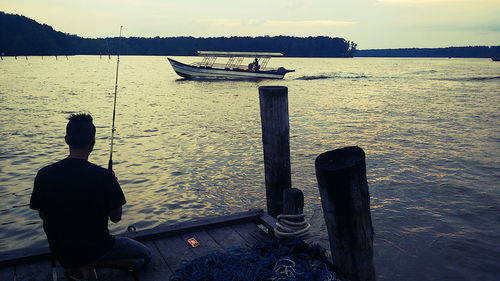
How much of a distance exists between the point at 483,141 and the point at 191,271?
15.2m

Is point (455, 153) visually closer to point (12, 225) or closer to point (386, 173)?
point (386, 173)

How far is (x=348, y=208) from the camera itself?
3590 millimetres

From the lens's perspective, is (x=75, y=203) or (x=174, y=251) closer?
(x=75, y=203)

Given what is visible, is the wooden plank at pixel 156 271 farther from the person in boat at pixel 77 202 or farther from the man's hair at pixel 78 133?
the man's hair at pixel 78 133

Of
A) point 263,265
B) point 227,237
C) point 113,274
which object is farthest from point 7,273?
point 263,265

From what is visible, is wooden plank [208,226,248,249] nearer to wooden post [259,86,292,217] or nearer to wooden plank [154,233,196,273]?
wooden plank [154,233,196,273]

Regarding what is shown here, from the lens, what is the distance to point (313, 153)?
1323cm

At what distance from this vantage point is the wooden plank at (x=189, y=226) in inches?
181

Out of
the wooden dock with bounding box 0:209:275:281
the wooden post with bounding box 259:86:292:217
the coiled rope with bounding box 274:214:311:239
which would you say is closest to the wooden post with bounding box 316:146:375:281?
the coiled rope with bounding box 274:214:311:239

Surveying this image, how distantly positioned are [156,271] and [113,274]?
449 millimetres

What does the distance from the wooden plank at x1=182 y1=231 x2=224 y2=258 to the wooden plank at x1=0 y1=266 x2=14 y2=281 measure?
74.4 inches

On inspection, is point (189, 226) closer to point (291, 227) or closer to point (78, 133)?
point (291, 227)

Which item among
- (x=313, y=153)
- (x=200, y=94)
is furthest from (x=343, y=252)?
(x=200, y=94)

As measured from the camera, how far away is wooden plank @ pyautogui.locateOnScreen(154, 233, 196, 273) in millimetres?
4066
